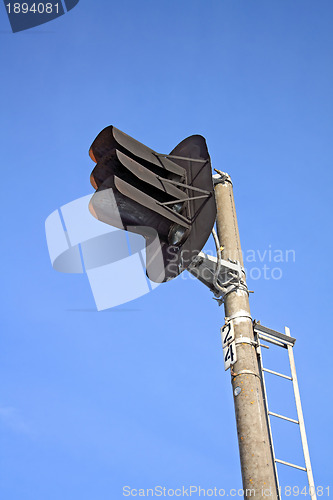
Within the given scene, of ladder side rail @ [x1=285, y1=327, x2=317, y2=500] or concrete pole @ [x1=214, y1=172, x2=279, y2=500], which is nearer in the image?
concrete pole @ [x1=214, y1=172, x2=279, y2=500]

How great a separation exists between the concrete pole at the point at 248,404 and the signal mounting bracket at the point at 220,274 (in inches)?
3.7

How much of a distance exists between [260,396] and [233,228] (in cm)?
234

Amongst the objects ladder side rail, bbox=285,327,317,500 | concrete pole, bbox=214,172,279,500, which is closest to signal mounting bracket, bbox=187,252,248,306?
concrete pole, bbox=214,172,279,500

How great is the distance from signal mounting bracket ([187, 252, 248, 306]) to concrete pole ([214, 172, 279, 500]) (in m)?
0.09

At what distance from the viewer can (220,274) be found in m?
7.12

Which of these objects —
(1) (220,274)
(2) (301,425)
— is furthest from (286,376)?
(1) (220,274)

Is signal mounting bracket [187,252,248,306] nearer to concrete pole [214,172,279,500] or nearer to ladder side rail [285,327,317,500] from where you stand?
concrete pole [214,172,279,500]

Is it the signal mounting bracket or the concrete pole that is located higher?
the signal mounting bracket

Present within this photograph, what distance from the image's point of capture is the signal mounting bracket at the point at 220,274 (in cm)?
702

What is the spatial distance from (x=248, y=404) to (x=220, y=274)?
1.73m

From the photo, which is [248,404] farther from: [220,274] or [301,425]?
[220,274]

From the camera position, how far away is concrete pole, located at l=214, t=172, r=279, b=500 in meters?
5.59

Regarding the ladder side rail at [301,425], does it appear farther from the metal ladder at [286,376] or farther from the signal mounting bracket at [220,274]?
the signal mounting bracket at [220,274]

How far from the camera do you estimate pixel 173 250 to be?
7219 millimetres
